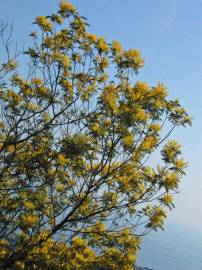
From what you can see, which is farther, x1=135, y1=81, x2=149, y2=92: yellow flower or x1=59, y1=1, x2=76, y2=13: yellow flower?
x1=59, y1=1, x2=76, y2=13: yellow flower

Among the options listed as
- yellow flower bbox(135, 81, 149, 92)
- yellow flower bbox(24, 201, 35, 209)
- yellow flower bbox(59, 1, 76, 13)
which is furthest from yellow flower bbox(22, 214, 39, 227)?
yellow flower bbox(59, 1, 76, 13)

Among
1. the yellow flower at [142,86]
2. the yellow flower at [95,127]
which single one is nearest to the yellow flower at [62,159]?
the yellow flower at [95,127]

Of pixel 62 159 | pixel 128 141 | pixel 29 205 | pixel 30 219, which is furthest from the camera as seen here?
pixel 30 219

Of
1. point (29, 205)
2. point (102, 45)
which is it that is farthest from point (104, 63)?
point (29, 205)

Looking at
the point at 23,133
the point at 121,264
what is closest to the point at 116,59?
the point at 23,133

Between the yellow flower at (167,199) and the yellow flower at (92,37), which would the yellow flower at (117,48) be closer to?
the yellow flower at (92,37)

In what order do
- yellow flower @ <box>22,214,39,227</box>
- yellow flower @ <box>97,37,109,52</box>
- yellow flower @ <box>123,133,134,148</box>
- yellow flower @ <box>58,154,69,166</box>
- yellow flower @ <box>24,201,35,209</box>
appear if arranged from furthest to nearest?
yellow flower @ <box>97,37,109,52</box> → yellow flower @ <box>22,214,39,227</box> → yellow flower @ <box>58,154,69,166</box> → yellow flower @ <box>24,201,35,209</box> → yellow flower @ <box>123,133,134,148</box>

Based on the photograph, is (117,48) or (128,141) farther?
(117,48)

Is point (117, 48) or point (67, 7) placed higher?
point (67, 7)

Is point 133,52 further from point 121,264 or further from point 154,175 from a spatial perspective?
point 121,264

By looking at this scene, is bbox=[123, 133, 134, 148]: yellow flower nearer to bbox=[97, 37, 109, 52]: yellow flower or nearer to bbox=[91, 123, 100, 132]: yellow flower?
bbox=[91, 123, 100, 132]: yellow flower

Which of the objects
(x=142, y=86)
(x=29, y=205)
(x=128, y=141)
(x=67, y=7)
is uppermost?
(x=67, y=7)

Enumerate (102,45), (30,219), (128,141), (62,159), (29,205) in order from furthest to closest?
1. (102,45)
2. (30,219)
3. (62,159)
4. (29,205)
5. (128,141)

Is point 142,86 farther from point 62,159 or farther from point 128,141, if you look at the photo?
point 62,159
